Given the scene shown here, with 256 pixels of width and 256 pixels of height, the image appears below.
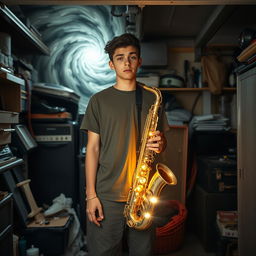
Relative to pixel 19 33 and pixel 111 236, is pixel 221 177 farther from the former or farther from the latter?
pixel 19 33

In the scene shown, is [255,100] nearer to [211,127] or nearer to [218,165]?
[218,165]

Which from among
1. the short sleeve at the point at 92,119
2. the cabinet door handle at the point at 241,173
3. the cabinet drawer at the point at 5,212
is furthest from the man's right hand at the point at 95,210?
the cabinet door handle at the point at 241,173

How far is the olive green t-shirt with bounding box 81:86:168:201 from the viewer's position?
1.71m

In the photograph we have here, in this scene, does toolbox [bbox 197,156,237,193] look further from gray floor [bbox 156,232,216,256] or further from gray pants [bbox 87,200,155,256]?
gray pants [bbox 87,200,155,256]

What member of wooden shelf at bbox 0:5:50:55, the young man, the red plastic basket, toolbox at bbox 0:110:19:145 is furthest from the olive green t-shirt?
the red plastic basket

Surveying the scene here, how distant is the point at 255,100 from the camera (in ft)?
6.23

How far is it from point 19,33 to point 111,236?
2.11 m

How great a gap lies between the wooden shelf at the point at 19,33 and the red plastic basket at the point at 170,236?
2355 millimetres

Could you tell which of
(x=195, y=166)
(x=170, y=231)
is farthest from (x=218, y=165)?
(x=170, y=231)

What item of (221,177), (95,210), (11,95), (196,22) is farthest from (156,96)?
(196,22)

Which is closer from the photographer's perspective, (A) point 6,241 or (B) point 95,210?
(B) point 95,210

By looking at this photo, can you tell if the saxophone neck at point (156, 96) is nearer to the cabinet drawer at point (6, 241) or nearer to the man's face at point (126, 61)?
the man's face at point (126, 61)

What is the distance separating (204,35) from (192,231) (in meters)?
2.46

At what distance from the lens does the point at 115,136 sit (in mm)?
1728
